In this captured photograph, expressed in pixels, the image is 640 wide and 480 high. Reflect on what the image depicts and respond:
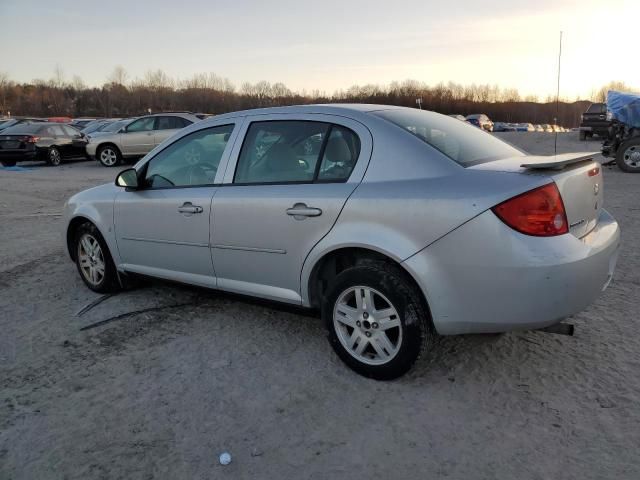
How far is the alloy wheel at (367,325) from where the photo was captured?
3.04m

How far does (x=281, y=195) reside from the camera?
133 inches

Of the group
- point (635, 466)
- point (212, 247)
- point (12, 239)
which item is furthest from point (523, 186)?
point (12, 239)

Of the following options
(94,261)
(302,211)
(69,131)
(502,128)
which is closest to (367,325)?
(302,211)

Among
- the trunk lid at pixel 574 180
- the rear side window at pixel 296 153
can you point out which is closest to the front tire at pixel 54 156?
the rear side window at pixel 296 153

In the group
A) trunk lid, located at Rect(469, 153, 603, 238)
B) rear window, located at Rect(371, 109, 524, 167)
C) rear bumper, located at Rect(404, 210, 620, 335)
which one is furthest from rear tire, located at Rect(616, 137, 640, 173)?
rear bumper, located at Rect(404, 210, 620, 335)

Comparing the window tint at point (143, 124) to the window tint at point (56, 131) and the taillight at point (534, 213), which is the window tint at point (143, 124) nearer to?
the window tint at point (56, 131)

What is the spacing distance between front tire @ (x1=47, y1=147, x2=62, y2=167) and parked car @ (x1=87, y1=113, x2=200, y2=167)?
5.94 feet

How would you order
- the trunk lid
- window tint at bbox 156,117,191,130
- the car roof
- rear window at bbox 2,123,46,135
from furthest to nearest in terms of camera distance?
rear window at bbox 2,123,46,135 < window tint at bbox 156,117,191,130 < the car roof < the trunk lid

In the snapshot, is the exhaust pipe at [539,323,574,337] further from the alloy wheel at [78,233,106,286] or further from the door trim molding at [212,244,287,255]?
the alloy wheel at [78,233,106,286]

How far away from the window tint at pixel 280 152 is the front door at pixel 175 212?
26cm

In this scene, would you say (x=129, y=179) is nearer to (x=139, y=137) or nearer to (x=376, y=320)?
(x=376, y=320)

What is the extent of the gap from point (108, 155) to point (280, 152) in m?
16.7

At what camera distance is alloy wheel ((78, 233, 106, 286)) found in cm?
481

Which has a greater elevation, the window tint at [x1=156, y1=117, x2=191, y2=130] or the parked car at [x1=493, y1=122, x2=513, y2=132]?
the window tint at [x1=156, y1=117, x2=191, y2=130]
